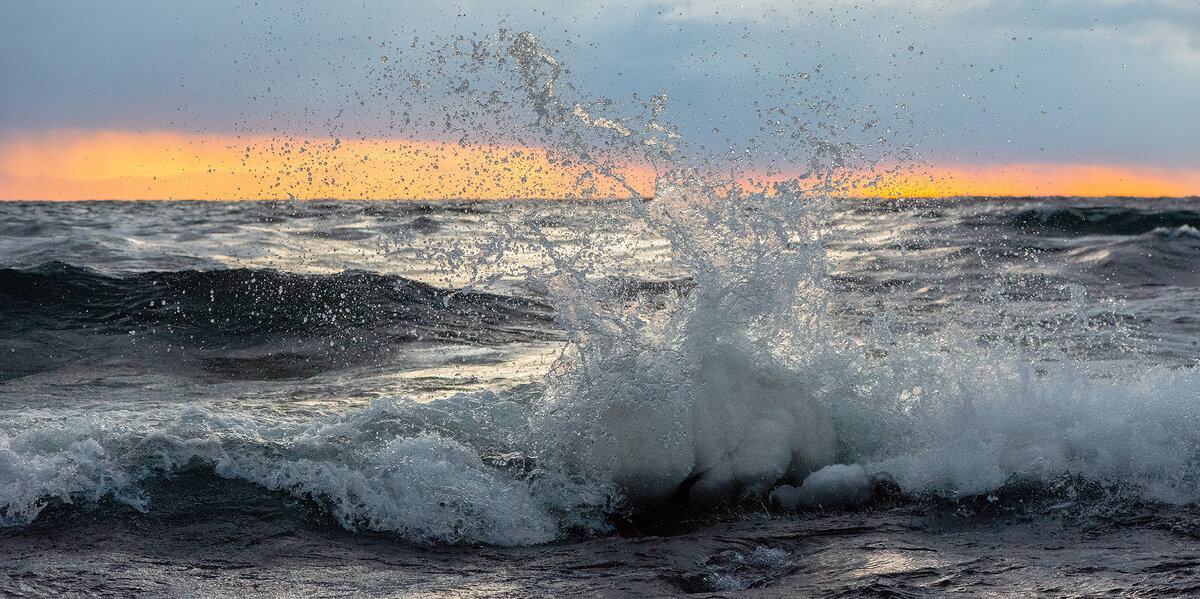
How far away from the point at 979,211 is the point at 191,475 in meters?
18.5

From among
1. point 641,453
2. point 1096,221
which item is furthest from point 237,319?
point 1096,221

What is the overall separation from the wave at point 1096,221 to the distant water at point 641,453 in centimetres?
986

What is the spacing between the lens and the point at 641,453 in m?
4.05

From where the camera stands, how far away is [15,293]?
8.24 m

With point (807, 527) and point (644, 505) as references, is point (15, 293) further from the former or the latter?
point (807, 527)

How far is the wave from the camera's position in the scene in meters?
15.9

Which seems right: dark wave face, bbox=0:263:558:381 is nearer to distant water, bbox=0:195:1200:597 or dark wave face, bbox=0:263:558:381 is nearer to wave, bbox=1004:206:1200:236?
distant water, bbox=0:195:1200:597

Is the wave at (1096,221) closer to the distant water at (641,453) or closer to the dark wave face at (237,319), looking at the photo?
the distant water at (641,453)

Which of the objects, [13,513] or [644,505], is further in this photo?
[644,505]

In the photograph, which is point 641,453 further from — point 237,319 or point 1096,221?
point 1096,221

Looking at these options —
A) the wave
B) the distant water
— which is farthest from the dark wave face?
the wave

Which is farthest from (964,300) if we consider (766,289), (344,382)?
(344,382)

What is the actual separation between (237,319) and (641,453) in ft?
17.0

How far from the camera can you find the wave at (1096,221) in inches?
624
